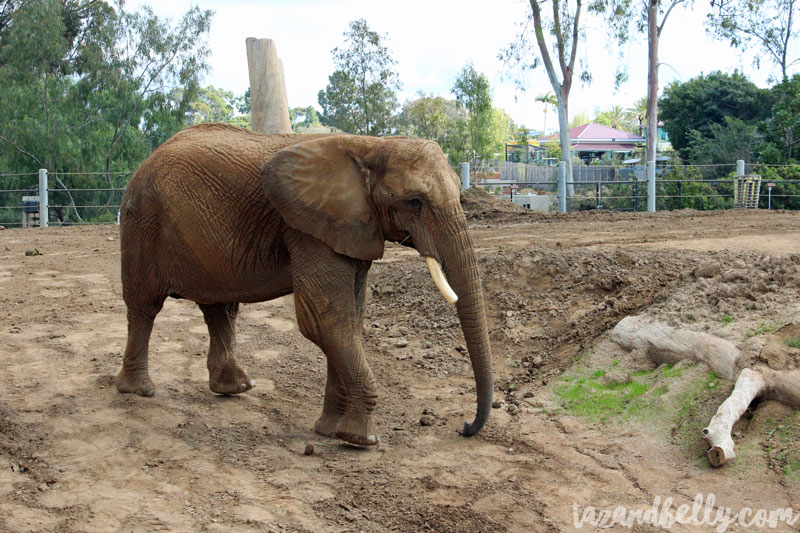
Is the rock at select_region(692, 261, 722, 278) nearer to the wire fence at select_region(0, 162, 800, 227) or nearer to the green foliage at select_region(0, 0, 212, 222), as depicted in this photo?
the wire fence at select_region(0, 162, 800, 227)

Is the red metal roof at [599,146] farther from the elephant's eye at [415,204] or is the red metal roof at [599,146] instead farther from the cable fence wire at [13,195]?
the elephant's eye at [415,204]

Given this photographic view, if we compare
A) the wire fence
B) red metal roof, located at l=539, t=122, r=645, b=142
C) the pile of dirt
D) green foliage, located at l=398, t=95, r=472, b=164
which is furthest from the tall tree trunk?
red metal roof, located at l=539, t=122, r=645, b=142

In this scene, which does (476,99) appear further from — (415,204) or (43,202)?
(415,204)

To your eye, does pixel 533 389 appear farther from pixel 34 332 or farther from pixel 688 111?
pixel 688 111

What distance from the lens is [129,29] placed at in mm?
32781

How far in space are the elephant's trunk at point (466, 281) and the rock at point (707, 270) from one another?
371cm

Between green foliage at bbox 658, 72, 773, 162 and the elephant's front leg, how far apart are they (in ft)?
116

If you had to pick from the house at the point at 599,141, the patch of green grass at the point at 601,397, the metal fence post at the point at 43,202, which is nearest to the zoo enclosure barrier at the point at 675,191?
the metal fence post at the point at 43,202

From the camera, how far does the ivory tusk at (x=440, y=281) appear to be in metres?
4.70

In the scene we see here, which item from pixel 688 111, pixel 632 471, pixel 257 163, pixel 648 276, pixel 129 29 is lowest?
pixel 632 471

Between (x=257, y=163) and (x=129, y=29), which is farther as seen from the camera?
(x=129, y=29)

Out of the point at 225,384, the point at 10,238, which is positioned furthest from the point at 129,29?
the point at 225,384

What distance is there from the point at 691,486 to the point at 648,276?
13.0ft

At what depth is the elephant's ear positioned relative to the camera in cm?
515
